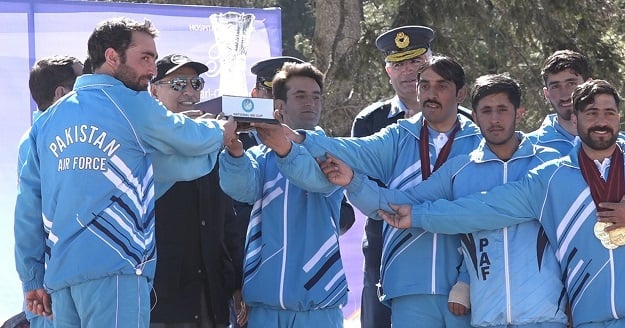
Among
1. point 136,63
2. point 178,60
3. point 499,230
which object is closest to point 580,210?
point 499,230

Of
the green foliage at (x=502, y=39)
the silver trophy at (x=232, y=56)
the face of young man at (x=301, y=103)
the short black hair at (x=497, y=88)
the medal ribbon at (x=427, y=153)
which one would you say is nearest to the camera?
the short black hair at (x=497, y=88)

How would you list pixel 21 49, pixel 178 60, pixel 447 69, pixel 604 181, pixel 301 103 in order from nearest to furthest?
pixel 604 181 < pixel 447 69 < pixel 301 103 < pixel 178 60 < pixel 21 49

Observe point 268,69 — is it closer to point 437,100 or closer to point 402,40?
point 402,40

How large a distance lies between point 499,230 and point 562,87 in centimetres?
120

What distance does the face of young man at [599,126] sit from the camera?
496 centimetres

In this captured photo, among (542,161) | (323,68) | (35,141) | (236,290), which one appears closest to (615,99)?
(542,161)

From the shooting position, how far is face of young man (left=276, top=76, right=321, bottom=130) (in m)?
5.51

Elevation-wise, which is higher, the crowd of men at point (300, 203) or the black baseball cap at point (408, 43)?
the black baseball cap at point (408, 43)

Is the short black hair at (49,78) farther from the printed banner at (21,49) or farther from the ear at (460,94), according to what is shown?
the ear at (460,94)

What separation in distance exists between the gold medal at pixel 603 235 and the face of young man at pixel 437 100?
96 cm

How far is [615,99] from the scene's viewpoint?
507 centimetres

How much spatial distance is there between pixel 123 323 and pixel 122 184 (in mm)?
610

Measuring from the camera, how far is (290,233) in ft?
17.3

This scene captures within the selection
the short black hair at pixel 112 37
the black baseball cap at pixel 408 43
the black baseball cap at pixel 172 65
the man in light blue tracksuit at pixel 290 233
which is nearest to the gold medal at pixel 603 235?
the man in light blue tracksuit at pixel 290 233
